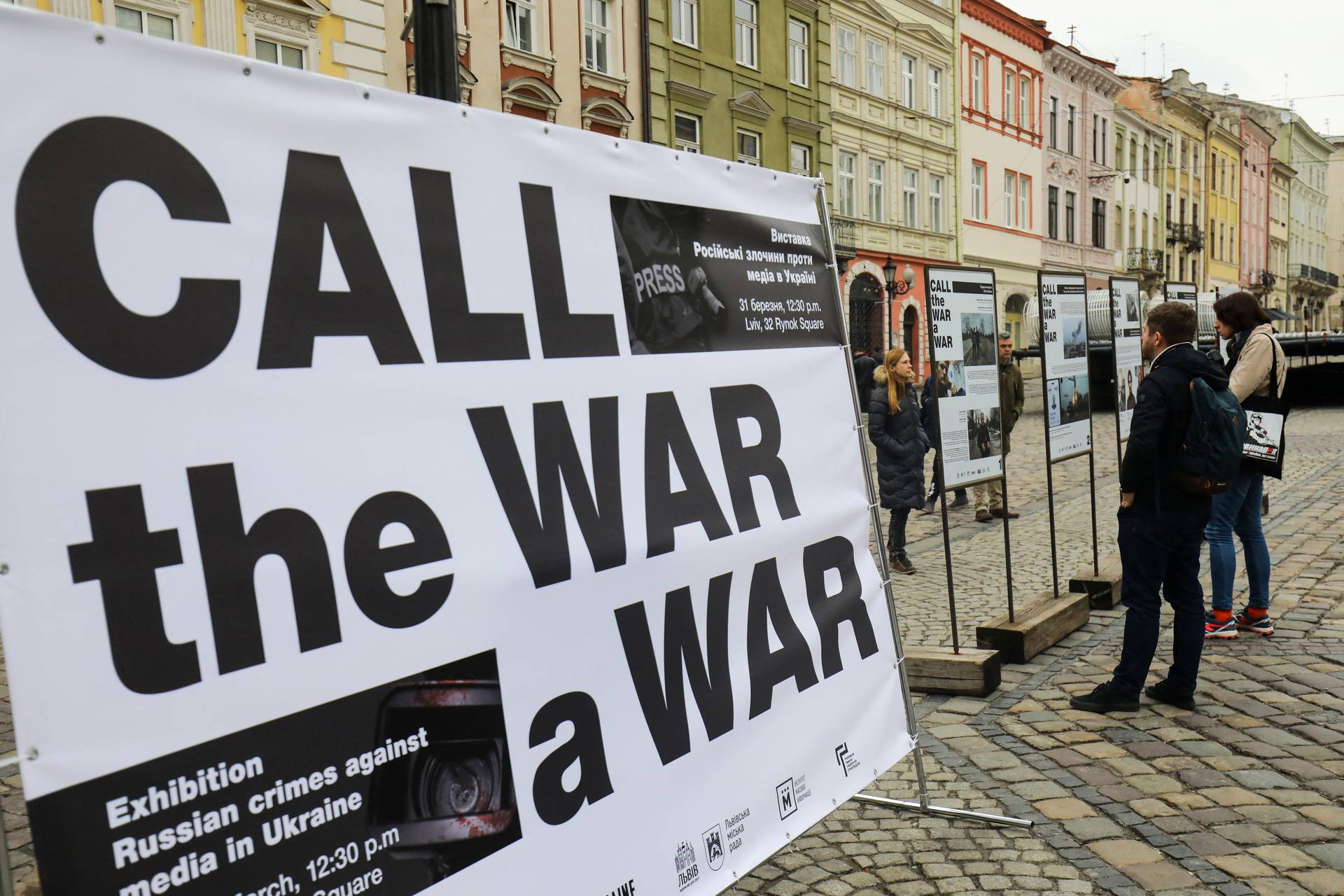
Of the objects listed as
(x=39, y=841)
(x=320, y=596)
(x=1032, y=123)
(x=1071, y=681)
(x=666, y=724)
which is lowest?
(x=1071, y=681)

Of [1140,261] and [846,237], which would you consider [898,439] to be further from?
[1140,261]

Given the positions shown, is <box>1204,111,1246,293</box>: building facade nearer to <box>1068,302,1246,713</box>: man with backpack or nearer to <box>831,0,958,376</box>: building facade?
<box>831,0,958,376</box>: building facade

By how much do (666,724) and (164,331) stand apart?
60.0 inches

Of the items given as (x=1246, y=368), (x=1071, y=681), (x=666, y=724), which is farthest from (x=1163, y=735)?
(x=666, y=724)

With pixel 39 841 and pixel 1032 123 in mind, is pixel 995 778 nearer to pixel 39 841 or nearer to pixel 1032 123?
pixel 39 841

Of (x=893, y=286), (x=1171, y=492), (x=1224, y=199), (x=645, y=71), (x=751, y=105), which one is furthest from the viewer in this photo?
(x=1224, y=199)

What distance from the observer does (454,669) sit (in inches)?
96.0

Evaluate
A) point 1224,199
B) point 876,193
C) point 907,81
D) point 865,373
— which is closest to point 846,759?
point 865,373

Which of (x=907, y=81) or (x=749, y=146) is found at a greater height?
(x=907, y=81)

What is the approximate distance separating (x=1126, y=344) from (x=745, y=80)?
64.6 feet

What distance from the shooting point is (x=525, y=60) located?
2089 centimetres

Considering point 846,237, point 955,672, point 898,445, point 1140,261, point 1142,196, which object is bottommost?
point 955,672

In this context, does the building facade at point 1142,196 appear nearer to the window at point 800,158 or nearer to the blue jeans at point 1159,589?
the window at point 800,158

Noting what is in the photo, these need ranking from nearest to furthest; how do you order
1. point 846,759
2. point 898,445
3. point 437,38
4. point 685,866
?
point 685,866
point 846,759
point 437,38
point 898,445
